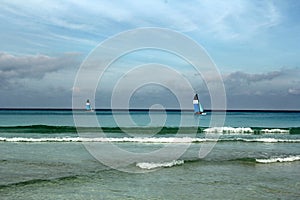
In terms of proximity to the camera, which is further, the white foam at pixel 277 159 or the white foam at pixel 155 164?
the white foam at pixel 277 159

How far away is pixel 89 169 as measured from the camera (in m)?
14.8

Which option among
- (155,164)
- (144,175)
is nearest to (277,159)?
(155,164)

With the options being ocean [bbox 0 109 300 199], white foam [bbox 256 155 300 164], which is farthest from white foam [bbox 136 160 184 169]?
white foam [bbox 256 155 300 164]

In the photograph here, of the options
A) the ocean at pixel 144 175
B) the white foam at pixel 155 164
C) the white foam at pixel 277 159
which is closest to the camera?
the ocean at pixel 144 175

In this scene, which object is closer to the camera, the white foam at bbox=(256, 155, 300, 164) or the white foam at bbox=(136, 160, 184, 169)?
the white foam at bbox=(136, 160, 184, 169)

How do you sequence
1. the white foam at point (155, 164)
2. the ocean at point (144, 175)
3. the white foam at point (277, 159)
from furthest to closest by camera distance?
the white foam at point (277, 159)
the white foam at point (155, 164)
the ocean at point (144, 175)

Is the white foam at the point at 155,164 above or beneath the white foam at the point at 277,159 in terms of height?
beneath

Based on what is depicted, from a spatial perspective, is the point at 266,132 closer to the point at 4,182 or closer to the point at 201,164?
the point at 201,164

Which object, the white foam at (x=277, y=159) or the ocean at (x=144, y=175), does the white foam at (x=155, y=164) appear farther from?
the white foam at (x=277, y=159)

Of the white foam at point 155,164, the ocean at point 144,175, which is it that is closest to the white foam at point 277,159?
the ocean at point 144,175

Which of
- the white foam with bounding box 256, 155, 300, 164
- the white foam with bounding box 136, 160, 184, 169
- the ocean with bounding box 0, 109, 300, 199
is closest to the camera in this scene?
the ocean with bounding box 0, 109, 300, 199

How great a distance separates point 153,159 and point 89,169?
13.9 feet

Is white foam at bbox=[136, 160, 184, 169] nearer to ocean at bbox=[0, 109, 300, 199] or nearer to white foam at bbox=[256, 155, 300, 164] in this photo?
ocean at bbox=[0, 109, 300, 199]

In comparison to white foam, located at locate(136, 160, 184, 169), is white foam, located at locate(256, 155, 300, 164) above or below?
above
